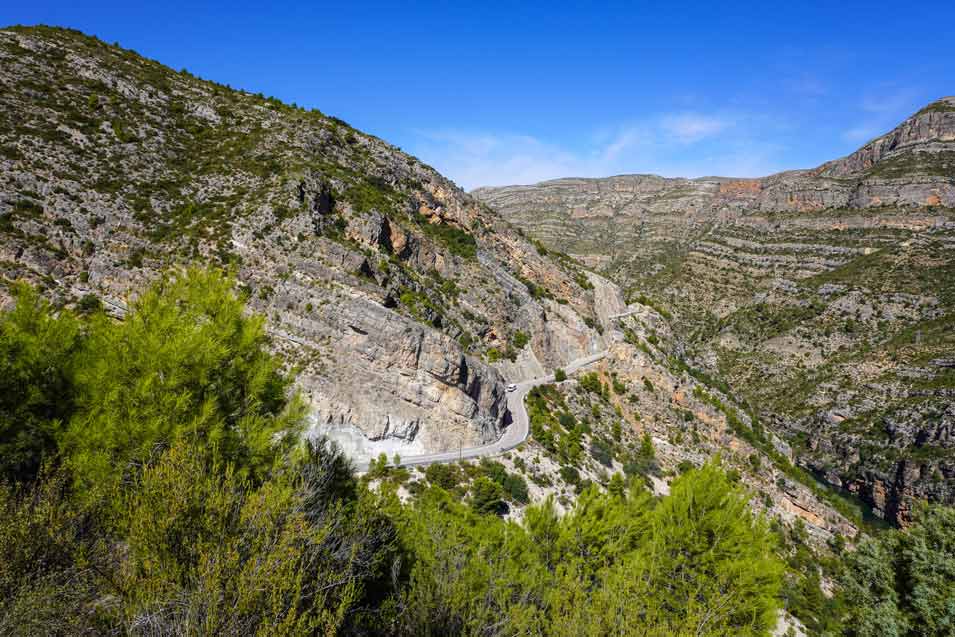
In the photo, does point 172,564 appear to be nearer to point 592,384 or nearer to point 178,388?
point 178,388

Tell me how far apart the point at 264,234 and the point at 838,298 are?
102 meters

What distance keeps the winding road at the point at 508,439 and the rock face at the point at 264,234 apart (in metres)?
0.97

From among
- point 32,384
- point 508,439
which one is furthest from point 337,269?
point 32,384

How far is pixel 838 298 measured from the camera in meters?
83.5

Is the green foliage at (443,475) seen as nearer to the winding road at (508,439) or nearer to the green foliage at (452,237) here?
the winding road at (508,439)

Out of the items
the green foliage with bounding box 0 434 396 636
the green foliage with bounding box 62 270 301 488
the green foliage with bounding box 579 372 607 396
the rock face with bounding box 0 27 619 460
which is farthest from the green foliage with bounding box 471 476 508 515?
the green foliage with bounding box 579 372 607 396

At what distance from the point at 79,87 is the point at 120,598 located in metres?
48.8

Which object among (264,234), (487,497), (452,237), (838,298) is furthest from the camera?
(838,298)

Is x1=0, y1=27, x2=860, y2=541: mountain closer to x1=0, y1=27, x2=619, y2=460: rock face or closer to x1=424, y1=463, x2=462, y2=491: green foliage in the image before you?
x1=0, y1=27, x2=619, y2=460: rock face

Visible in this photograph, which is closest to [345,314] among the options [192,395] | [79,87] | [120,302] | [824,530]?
[120,302]

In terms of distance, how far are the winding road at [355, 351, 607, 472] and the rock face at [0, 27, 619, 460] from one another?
97 centimetres

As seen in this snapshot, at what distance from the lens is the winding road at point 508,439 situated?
2694 centimetres

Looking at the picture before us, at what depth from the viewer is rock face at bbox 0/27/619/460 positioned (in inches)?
1082

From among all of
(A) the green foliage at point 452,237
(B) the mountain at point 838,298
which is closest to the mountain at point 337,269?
(A) the green foliage at point 452,237
